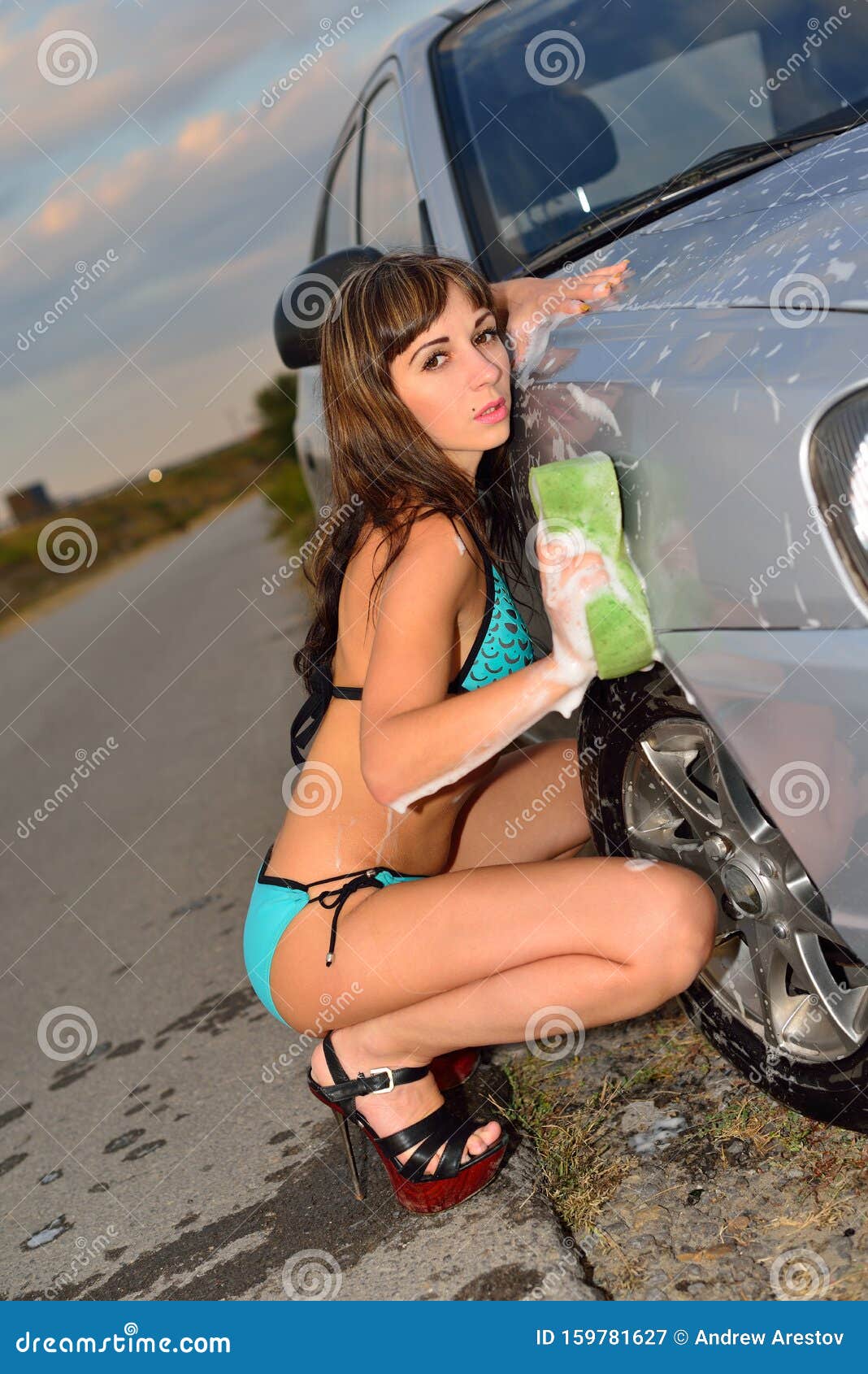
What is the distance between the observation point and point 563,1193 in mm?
2107

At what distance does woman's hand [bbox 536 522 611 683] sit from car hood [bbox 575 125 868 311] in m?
0.38

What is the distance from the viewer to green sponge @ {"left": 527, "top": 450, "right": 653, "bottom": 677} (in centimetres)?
179

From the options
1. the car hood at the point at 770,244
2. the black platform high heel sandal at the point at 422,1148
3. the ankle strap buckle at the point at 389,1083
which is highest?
the car hood at the point at 770,244

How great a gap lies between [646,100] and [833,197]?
107cm

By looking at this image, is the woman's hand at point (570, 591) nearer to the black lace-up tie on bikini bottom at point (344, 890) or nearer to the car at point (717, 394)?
the car at point (717, 394)

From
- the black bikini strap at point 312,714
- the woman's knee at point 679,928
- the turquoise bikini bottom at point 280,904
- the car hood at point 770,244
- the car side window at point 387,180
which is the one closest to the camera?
the car hood at point 770,244

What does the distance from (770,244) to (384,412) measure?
67cm

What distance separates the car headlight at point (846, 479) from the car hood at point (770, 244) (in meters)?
0.13

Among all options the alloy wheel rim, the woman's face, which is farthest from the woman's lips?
the alloy wheel rim

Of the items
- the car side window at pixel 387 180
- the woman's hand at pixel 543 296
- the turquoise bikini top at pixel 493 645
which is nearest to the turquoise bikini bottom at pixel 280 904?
the turquoise bikini top at pixel 493 645

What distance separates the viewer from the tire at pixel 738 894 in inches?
73.6

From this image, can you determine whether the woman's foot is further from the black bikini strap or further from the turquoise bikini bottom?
the black bikini strap

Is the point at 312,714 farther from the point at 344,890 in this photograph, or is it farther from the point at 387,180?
the point at 387,180

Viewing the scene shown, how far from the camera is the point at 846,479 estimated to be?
1.52m
